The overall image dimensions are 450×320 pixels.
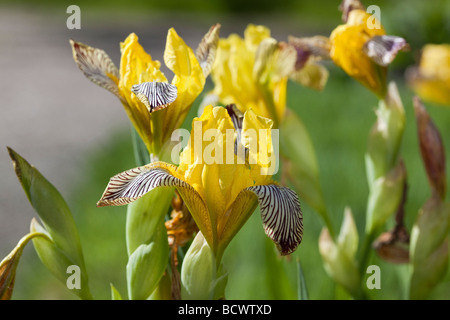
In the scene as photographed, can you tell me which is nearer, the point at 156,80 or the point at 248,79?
the point at 156,80

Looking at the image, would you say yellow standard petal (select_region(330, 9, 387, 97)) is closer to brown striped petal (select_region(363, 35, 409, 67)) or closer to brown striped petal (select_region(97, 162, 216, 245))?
brown striped petal (select_region(363, 35, 409, 67))

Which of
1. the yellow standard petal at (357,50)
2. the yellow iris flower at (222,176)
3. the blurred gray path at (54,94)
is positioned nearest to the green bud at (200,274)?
the yellow iris flower at (222,176)

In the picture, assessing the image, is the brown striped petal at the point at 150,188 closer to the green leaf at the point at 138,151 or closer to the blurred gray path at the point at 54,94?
Result: the green leaf at the point at 138,151

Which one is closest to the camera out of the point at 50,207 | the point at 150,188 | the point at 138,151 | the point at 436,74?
the point at 150,188

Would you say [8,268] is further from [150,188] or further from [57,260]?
[150,188]

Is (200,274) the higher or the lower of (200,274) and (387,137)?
the lower

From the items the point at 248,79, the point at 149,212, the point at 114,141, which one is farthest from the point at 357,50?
the point at 114,141
